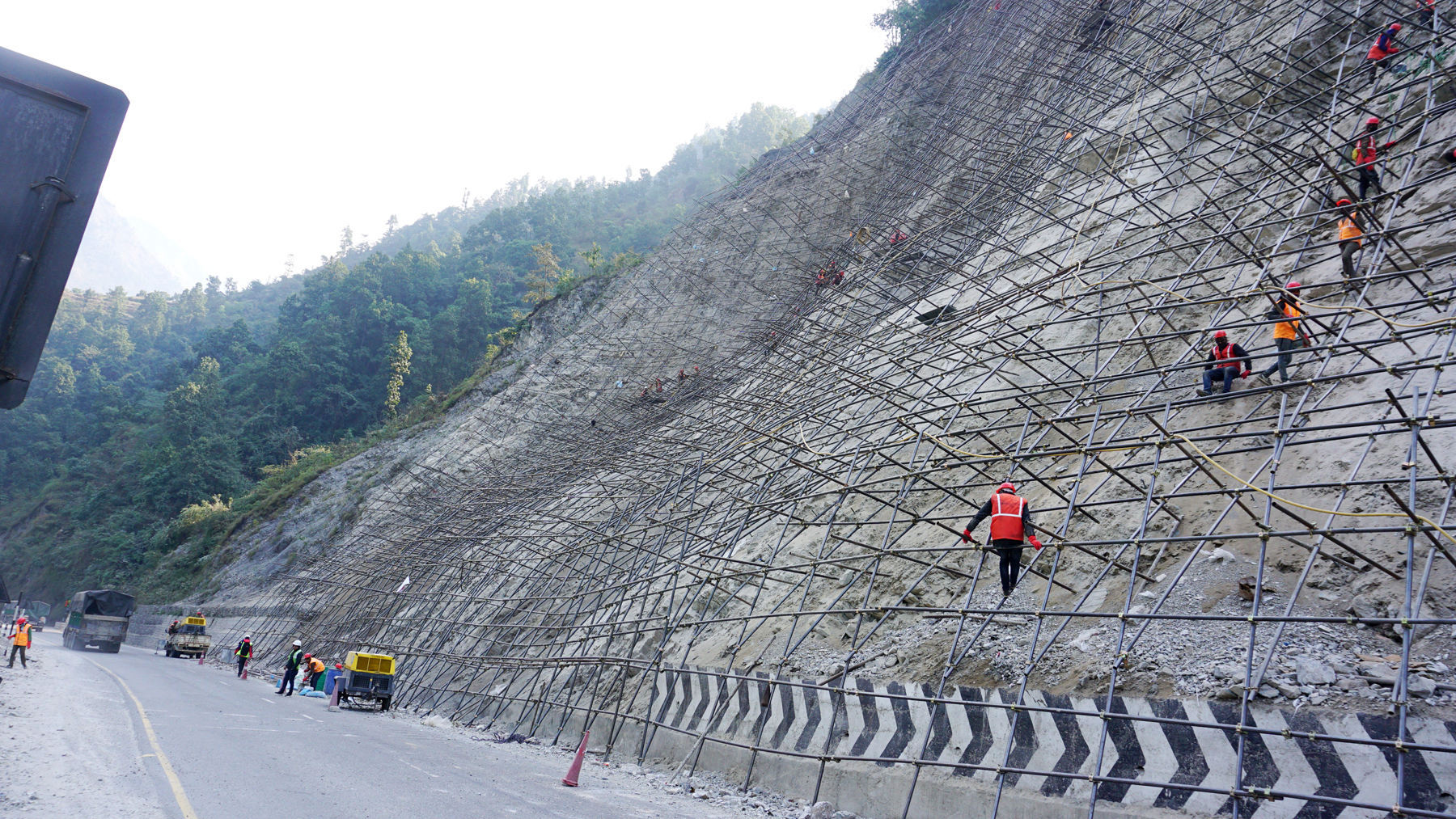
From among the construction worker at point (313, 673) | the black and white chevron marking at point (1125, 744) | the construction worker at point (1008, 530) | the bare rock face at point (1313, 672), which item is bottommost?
the construction worker at point (313, 673)

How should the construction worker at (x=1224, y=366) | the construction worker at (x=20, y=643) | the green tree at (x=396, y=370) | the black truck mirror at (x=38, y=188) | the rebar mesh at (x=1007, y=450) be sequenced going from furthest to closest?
the green tree at (x=396, y=370) < the construction worker at (x=20, y=643) < the construction worker at (x=1224, y=366) < the rebar mesh at (x=1007, y=450) < the black truck mirror at (x=38, y=188)

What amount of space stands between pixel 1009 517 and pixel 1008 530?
0.12 metres

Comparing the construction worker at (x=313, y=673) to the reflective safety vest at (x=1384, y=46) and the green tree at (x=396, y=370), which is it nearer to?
the reflective safety vest at (x=1384, y=46)

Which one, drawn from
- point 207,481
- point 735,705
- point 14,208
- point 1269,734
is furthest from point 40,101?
point 207,481

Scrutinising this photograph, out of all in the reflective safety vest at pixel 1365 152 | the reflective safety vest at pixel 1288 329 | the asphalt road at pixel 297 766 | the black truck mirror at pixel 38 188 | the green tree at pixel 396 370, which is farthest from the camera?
the green tree at pixel 396 370

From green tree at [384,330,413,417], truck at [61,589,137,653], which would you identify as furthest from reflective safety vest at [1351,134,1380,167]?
green tree at [384,330,413,417]

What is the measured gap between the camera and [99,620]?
29375mm

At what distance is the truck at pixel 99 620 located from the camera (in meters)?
29.2

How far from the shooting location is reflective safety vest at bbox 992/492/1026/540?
26.0ft

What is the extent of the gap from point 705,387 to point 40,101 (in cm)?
2145

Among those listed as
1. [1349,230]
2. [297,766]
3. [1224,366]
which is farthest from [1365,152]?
[297,766]

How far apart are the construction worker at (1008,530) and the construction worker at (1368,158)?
6159mm

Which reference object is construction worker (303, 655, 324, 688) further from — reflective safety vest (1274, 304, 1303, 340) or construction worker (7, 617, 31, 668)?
reflective safety vest (1274, 304, 1303, 340)

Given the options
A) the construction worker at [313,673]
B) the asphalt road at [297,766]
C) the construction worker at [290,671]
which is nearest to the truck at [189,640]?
the construction worker at [313,673]
